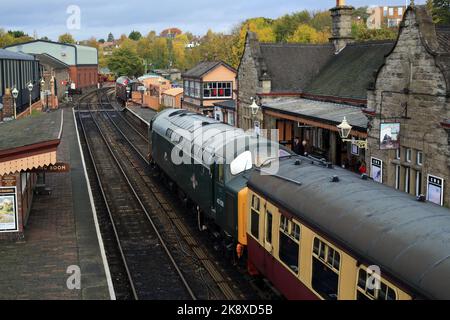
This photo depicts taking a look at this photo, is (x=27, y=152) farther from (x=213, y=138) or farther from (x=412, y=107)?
(x=412, y=107)

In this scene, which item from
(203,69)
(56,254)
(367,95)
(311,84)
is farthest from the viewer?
(203,69)

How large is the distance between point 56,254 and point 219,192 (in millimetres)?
5177

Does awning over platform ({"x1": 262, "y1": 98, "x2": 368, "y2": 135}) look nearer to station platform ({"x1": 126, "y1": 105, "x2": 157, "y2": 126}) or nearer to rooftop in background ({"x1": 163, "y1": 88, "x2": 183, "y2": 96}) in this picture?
station platform ({"x1": 126, "y1": 105, "x2": 157, "y2": 126})

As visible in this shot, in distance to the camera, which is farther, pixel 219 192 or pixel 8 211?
pixel 8 211

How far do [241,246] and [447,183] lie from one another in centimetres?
688

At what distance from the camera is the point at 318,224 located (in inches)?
378

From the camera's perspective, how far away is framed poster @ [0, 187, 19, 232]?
17.6 meters

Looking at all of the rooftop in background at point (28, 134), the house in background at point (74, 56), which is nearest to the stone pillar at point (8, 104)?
the rooftop in background at point (28, 134)

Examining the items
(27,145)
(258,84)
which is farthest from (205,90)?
(27,145)

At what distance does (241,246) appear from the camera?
14414mm

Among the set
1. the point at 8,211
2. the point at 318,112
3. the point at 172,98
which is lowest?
the point at 8,211

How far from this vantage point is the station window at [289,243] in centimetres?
1062

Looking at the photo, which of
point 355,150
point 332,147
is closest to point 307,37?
point 332,147

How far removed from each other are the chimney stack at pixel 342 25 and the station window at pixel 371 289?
96.9ft
